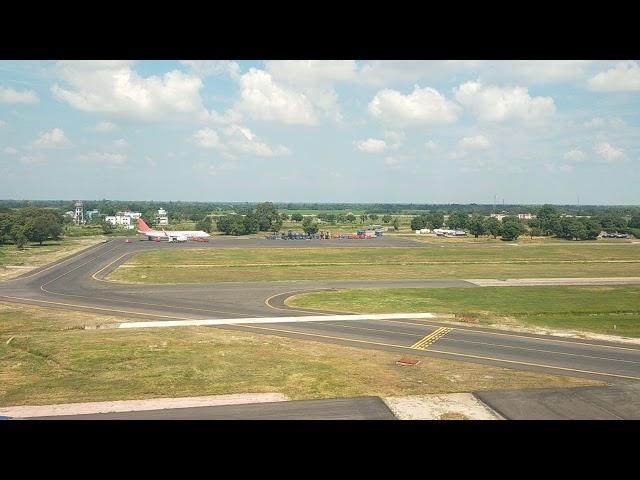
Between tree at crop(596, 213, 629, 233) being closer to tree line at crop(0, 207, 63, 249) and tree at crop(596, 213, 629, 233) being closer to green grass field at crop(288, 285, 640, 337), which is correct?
green grass field at crop(288, 285, 640, 337)

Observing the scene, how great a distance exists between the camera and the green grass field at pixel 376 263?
61.2m

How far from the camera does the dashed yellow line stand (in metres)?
30.1

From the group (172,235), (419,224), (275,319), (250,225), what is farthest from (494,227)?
(275,319)

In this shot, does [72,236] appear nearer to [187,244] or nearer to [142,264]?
[187,244]

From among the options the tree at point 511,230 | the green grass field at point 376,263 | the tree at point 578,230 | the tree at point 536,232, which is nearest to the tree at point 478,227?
the tree at point 536,232

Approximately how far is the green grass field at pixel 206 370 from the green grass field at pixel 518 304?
499 inches

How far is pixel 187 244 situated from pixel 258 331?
7671 centimetres

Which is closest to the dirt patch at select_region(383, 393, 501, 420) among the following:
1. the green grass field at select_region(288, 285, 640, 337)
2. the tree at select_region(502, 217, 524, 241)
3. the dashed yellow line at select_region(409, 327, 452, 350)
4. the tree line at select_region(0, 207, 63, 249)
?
the dashed yellow line at select_region(409, 327, 452, 350)

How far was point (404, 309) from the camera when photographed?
41.2 meters

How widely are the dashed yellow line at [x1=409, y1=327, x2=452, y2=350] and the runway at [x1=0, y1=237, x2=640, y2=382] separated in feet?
0.21
